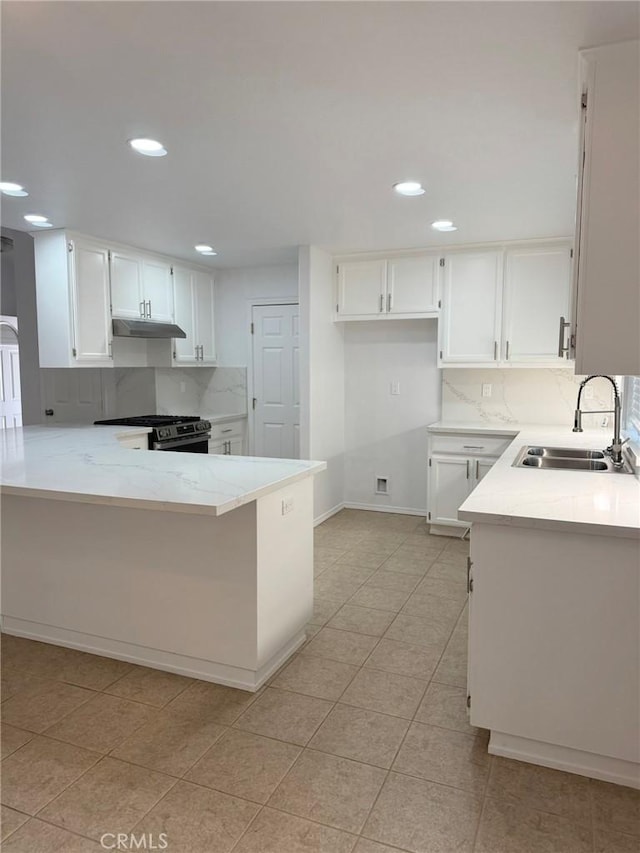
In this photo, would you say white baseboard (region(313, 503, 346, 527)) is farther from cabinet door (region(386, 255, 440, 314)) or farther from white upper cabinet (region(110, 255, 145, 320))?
white upper cabinet (region(110, 255, 145, 320))

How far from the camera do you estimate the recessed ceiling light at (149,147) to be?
96.0 inches

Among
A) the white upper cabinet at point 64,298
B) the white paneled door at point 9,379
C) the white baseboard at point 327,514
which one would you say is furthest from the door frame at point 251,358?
the white paneled door at point 9,379

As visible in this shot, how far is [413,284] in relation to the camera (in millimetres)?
4781

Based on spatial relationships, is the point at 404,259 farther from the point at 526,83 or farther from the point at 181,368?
the point at 526,83

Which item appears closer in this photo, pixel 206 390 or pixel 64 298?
pixel 64 298

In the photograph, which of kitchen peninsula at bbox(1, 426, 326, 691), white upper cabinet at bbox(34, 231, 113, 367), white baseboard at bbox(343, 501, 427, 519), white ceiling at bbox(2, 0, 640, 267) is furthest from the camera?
white baseboard at bbox(343, 501, 427, 519)

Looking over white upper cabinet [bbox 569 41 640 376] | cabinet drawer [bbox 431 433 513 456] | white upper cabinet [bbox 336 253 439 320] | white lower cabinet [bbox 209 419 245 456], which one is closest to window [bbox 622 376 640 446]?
cabinet drawer [bbox 431 433 513 456]

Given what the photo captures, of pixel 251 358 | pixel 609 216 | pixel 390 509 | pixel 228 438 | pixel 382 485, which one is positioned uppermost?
pixel 609 216

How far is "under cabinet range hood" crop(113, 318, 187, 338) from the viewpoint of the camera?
4.44 m

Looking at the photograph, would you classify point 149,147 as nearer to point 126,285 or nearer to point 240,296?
point 126,285

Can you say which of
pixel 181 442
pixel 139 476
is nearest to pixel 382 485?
pixel 181 442

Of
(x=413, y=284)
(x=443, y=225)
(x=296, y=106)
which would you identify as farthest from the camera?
(x=413, y=284)

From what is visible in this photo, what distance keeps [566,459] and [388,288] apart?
227cm

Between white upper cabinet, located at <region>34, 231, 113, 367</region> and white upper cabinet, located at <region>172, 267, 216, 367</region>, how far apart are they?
1.06m
